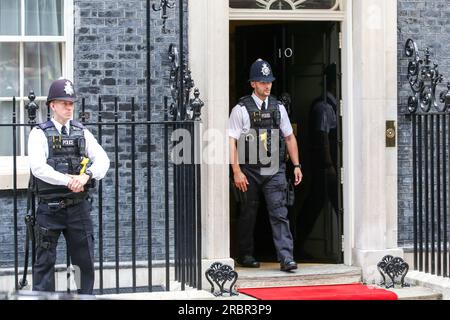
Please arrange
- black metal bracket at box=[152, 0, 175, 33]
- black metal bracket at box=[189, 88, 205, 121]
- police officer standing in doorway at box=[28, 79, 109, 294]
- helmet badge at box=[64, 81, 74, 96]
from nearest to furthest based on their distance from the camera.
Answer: police officer standing in doorway at box=[28, 79, 109, 294], helmet badge at box=[64, 81, 74, 96], black metal bracket at box=[189, 88, 205, 121], black metal bracket at box=[152, 0, 175, 33]

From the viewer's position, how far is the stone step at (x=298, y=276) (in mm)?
9359

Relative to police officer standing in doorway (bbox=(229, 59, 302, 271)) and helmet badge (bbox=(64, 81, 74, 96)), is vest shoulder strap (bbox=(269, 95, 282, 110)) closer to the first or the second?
police officer standing in doorway (bbox=(229, 59, 302, 271))

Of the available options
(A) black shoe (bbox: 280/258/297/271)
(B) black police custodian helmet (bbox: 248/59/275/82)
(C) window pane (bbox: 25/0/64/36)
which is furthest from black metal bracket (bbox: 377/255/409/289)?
(C) window pane (bbox: 25/0/64/36)

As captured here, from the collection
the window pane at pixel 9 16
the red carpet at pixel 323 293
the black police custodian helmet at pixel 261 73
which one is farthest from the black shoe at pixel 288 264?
the window pane at pixel 9 16

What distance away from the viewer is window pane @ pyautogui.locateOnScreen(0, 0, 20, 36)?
9328 millimetres

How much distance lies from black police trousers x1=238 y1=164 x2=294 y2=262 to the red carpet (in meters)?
0.38

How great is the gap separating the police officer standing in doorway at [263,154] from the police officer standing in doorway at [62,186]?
1.89 metres

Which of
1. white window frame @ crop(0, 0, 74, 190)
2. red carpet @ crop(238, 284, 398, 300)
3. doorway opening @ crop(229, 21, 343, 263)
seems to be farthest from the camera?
doorway opening @ crop(229, 21, 343, 263)

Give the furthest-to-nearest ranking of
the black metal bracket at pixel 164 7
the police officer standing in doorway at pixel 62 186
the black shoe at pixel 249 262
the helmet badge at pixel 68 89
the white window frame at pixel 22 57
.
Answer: the black shoe at pixel 249 262, the white window frame at pixel 22 57, the black metal bracket at pixel 164 7, the helmet badge at pixel 68 89, the police officer standing in doorway at pixel 62 186

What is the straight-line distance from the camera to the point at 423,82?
9.52 metres

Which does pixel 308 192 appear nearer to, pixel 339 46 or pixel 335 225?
pixel 335 225

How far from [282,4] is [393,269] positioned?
9.24ft

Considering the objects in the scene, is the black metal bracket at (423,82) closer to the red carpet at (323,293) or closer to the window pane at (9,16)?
the red carpet at (323,293)

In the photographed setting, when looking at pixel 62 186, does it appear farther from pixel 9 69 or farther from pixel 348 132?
pixel 348 132
